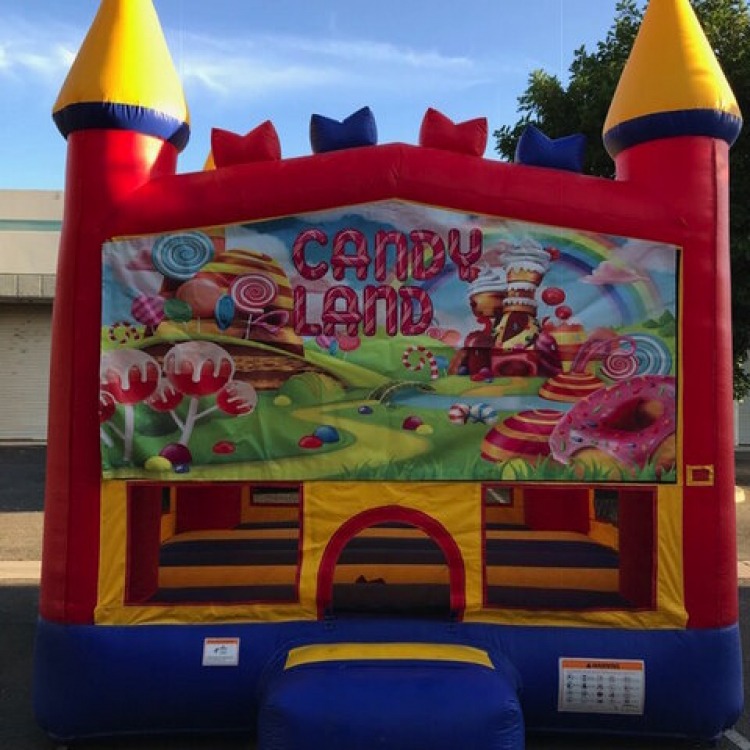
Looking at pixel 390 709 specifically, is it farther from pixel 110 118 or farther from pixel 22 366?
pixel 22 366

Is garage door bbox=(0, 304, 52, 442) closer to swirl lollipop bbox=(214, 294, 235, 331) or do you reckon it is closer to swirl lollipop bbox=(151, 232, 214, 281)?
swirl lollipop bbox=(151, 232, 214, 281)

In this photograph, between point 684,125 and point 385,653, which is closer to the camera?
point 385,653

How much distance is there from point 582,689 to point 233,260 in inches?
111

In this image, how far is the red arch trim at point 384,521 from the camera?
4.02 meters

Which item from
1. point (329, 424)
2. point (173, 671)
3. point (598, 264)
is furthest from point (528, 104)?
point (173, 671)

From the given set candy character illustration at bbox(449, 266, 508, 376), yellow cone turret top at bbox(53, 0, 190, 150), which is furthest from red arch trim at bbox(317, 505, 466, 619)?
yellow cone turret top at bbox(53, 0, 190, 150)

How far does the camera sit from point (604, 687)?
3957 mm

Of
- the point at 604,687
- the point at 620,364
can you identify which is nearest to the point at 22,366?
the point at 620,364

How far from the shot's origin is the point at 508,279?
407 cm

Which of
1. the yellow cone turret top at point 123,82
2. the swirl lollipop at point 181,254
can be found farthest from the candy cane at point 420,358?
the yellow cone turret top at point 123,82

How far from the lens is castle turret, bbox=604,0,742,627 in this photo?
4055 mm

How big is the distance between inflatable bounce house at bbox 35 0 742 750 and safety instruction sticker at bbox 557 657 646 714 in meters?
0.01

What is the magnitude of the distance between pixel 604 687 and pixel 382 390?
1.87 metres

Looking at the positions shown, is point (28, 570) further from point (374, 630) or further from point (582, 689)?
point (582, 689)
